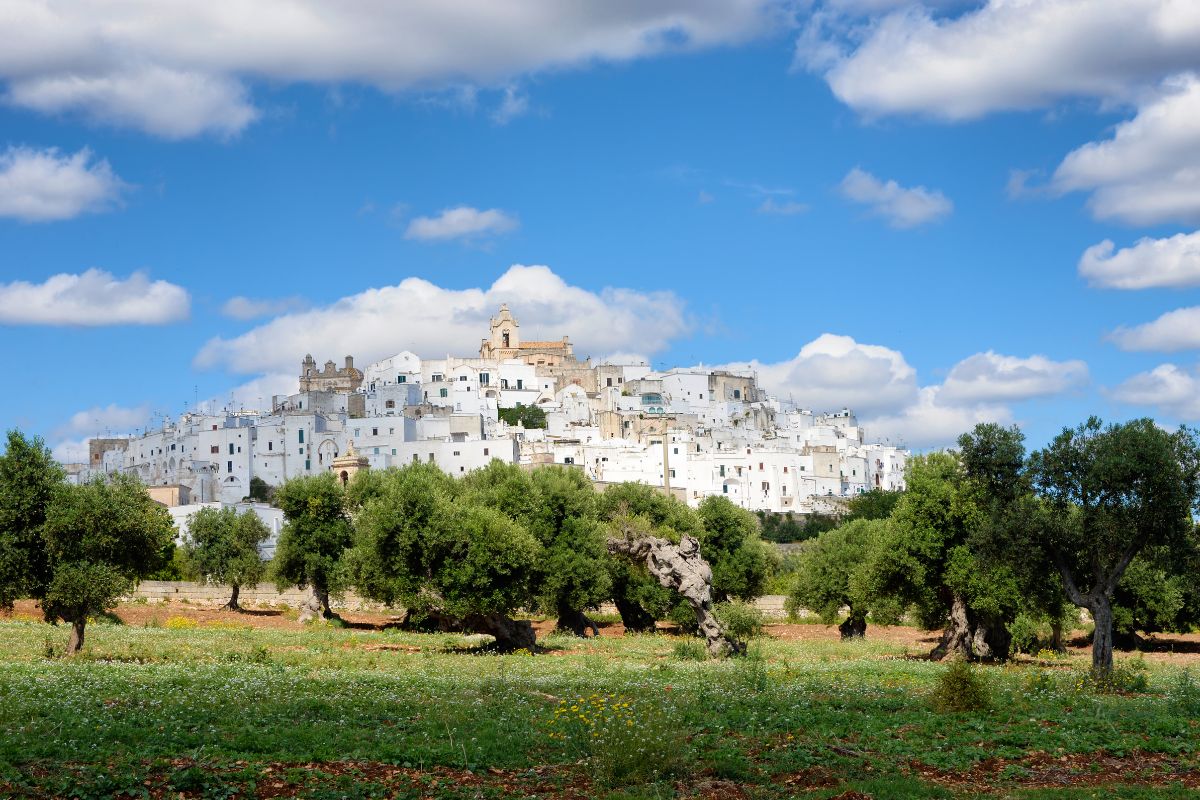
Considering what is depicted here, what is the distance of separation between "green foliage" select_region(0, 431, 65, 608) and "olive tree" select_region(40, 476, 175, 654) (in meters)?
0.44

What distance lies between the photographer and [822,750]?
19.7m

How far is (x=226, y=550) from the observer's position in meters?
72.2

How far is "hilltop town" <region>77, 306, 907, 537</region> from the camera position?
149 meters

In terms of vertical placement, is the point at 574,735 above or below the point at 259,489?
below

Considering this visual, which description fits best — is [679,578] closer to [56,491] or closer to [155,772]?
[56,491]

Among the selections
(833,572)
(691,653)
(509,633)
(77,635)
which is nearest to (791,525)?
(833,572)

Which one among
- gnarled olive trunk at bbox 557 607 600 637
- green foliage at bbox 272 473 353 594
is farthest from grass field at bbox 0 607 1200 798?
green foliage at bbox 272 473 353 594

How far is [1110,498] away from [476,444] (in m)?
125

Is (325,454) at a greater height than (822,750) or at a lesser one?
greater

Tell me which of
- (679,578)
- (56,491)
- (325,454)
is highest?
(325,454)

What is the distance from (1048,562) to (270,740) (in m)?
19.7

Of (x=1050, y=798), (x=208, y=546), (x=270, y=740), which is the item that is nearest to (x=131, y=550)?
(x=270, y=740)

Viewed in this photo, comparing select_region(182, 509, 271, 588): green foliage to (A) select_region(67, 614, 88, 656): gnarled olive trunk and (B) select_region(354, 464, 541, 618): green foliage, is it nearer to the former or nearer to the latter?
(B) select_region(354, 464, 541, 618): green foliage

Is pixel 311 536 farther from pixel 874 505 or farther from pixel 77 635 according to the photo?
pixel 874 505
